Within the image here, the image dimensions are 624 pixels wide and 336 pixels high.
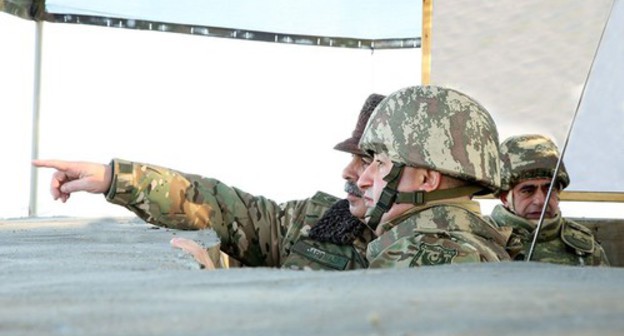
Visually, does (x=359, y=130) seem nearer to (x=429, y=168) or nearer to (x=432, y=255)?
(x=429, y=168)

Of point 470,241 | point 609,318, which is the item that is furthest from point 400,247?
point 609,318

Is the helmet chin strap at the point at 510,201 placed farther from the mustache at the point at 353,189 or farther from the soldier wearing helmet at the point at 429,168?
the soldier wearing helmet at the point at 429,168

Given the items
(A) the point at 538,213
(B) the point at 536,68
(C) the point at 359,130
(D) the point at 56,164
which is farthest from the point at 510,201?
(D) the point at 56,164

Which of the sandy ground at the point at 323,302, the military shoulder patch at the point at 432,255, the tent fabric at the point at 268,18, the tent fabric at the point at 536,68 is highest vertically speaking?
the tent fabric at the point at 268,18

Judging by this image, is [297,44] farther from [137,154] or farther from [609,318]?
[609,318]

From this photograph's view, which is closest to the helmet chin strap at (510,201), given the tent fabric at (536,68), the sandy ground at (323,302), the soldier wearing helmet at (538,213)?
the soldier wearing helmet at (538,213)

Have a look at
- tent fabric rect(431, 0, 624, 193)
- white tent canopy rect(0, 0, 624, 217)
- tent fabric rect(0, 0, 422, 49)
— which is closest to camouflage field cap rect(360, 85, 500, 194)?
tent fabric rect(431, 0, 624, 193)

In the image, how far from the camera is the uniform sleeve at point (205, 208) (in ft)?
12.0

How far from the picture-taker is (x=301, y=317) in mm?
1016

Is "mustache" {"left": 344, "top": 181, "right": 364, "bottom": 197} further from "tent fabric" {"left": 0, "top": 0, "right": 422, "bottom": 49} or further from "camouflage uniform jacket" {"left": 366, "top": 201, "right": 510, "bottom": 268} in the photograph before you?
"tent fabric" {"left": 0, "top": 0, "right": 422, "bottom": 49}

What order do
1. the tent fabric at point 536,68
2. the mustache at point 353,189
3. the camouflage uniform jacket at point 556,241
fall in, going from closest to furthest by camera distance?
the mustache at point 353,189, the camouflage uniform jacket at point 556,241, the tent fabric at point 536,68

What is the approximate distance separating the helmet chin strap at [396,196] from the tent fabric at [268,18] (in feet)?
18.7

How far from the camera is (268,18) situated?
8789mm

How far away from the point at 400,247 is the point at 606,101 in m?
3.66
